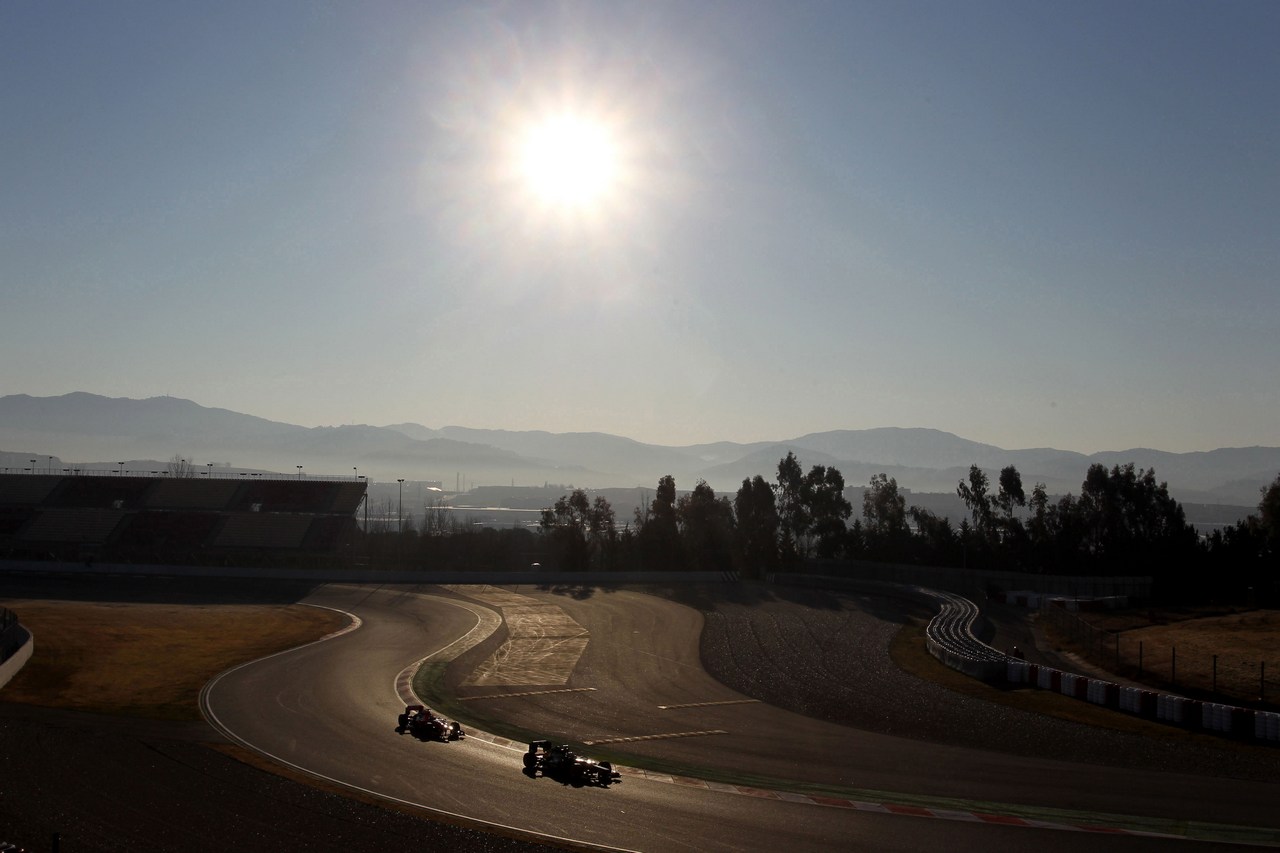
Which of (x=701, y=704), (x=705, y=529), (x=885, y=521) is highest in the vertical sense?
(x=885, y=521)

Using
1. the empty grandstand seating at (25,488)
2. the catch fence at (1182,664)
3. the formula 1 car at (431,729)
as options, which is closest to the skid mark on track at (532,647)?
the formula 1 car at (431,729)

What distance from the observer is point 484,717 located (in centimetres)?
3030

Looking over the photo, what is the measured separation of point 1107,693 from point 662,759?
17915 millimetres

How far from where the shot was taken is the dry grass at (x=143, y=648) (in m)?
31.9

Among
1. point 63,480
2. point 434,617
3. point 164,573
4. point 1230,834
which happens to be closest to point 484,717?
point 1230,834

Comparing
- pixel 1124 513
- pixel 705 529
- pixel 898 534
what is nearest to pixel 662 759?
pixel 898 534

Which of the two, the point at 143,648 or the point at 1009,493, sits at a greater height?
the point at 1009,493

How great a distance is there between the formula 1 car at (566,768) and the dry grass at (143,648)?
13050 millimetres

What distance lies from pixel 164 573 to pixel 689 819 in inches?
2913

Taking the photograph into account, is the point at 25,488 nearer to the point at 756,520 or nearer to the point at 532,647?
the point at 532,647

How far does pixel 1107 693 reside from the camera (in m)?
32.4

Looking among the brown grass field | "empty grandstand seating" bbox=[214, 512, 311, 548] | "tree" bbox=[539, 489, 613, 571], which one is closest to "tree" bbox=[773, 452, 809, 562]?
"tree" bbox=[539, 489, 613, 571]

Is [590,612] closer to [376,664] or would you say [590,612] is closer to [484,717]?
[376,664]

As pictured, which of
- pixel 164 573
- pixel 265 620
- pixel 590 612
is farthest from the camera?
pixel 164 573
